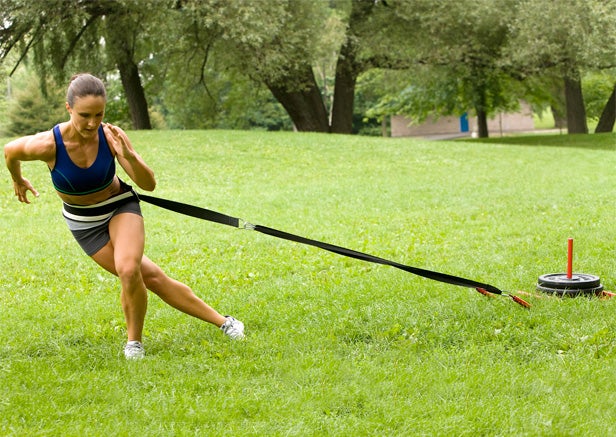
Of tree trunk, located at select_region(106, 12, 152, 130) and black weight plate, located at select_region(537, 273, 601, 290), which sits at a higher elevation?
tree trunk, located at select_region(106, 12, 152, 130)

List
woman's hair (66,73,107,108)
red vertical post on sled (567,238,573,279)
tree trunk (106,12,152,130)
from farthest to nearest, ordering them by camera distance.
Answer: tree trunk (106,12,152,130), red vertical post on sled (567,238,573,279), woman's hair (66,73,107,108)

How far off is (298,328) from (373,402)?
1723 mm

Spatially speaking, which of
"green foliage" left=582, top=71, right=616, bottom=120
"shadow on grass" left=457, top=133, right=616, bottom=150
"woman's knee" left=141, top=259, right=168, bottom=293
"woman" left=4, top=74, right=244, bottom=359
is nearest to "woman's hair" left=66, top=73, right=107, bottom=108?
"woman" left=4, top=74, right=244, bottom=359

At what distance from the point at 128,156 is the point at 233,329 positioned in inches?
62.8

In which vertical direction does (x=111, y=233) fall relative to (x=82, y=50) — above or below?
below

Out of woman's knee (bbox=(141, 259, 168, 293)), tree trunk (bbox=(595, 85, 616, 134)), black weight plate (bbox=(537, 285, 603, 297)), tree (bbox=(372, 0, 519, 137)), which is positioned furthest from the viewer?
tree trunk (bbox=(595, 85, 616, 134))

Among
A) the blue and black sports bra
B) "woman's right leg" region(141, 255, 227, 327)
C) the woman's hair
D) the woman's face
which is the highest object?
the woman's hair

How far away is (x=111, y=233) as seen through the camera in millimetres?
5457

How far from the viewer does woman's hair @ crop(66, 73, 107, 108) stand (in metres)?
4.97

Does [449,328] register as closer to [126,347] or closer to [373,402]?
[373,402]

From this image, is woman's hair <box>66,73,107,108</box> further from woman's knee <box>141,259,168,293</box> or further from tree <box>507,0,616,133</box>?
tree <box>507,0,616,133</box>

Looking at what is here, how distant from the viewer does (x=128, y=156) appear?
498 cm

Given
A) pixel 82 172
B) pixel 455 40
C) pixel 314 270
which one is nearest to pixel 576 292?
pixel 314 270

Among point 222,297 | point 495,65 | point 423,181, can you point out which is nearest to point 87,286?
point 222,297
